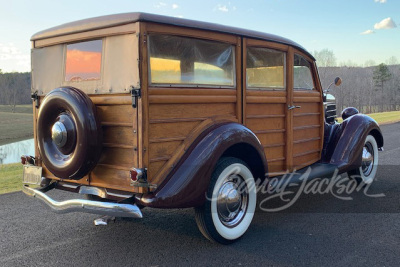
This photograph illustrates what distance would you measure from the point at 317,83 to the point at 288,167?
4.78 feet

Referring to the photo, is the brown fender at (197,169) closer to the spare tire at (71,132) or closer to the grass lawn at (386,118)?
the spare tire at (71,132)

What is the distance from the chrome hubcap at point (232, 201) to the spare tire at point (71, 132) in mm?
1235

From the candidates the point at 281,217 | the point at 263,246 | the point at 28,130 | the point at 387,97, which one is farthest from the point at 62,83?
the point at 387,97

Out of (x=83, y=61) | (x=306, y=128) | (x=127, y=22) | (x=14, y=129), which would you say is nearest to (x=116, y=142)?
(x=83, y=61)

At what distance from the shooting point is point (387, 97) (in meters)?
67.7

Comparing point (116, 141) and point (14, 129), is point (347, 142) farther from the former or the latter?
point (14, 129)

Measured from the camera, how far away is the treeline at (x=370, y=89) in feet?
202

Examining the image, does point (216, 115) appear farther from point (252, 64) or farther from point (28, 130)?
point (28, 130)

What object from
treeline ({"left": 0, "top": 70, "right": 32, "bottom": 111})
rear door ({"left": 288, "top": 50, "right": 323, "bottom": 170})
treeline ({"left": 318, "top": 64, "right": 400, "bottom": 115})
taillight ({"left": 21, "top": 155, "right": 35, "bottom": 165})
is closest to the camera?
taillight ({"left": 21, "top": 155, "right": 35, "bottom": 165})

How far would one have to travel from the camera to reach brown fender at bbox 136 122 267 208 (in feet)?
9.81

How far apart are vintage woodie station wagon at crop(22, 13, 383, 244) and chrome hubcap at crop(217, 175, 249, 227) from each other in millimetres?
11

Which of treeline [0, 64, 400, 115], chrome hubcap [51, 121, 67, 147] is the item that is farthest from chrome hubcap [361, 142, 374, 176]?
treeline [0, 64, 400, 115]

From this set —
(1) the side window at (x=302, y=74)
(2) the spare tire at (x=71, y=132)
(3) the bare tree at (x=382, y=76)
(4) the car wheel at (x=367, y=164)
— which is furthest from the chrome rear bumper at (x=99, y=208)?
(3) the bare tree at (x=382, y=76)

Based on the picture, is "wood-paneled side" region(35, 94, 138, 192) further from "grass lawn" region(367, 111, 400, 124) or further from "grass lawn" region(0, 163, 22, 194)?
"grass lawn" region(367, 111, 400, 124)
